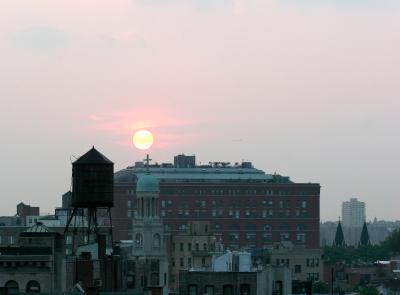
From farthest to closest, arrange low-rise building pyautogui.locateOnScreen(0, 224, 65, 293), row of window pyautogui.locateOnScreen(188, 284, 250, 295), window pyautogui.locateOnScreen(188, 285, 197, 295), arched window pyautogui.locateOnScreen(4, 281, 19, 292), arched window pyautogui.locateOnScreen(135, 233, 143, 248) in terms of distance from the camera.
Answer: arched window pyautogui.locateOnScreen(135, 233, 143, 248), window pyautogui.locateOnScreen(188, 285, 197, 295), row of window pyautogui.locateOnScreen(188, 284, 250, 295), low-rise building pyautogui.locateOnScreen(0, 224, 65, 293), arched window pyautogui.locateOnScreen(4, 281, 19, 292)

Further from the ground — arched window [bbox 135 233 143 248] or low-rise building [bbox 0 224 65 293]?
arched window [bbox 135 233 143 248]

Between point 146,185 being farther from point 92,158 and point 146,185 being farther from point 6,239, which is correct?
point 92,158

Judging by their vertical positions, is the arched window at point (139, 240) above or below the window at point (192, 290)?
above

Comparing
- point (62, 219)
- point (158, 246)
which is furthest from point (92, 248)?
point (158, 246)

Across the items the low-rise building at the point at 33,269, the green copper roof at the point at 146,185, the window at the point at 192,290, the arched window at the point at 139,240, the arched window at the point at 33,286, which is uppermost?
the green copper roof at the point at 146,185

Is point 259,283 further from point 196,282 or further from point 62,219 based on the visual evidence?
point 62,219

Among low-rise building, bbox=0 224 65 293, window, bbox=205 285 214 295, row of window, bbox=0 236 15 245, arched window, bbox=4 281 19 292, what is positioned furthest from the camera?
row of window, bbox=0 236 15 245

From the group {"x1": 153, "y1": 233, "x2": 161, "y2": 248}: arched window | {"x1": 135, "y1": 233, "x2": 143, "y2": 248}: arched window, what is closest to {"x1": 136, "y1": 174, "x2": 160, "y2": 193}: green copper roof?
{"x1": 135, "y1": 233, "x2": 143, "y2": 248}: arched window

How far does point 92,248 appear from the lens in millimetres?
112812

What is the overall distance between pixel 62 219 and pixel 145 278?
14787 millimetres

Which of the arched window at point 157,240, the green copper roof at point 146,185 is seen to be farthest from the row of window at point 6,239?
the arched window at point 157,240

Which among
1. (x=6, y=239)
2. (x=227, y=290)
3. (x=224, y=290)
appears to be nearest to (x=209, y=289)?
(x=224, y=290)

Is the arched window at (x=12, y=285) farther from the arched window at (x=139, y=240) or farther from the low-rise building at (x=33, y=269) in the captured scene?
the arched window at (x=139, y=240)

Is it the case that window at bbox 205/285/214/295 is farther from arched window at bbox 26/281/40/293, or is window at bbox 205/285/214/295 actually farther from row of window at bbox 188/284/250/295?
arched window at bbox 26/281/40/293
